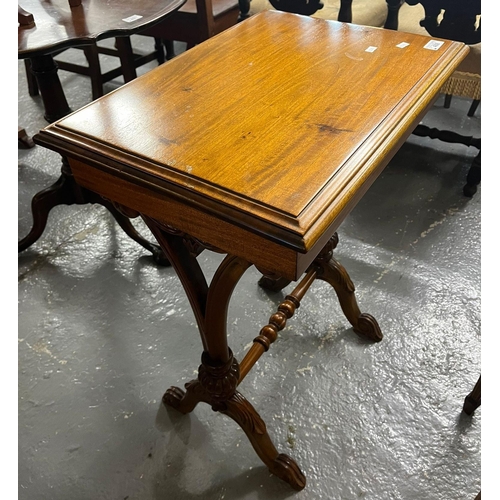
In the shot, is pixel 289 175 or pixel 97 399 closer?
pixel 289 175

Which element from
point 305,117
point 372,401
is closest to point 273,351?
point 372,401

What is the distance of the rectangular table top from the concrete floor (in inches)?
29.7

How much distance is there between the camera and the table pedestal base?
95cm

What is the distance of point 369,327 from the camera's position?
5.08 ft

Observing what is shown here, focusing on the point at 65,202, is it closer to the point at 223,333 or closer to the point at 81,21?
the point at 81,21

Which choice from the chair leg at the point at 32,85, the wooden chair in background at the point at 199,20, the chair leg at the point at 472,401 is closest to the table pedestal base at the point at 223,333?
the chair leg at the point at 472,401

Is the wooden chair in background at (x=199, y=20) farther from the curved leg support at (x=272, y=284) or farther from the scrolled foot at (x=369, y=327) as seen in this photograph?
the scrolled foot at (x=369, y=327)

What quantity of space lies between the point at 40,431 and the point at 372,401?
3.19 feet

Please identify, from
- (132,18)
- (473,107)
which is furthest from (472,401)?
(473,107)

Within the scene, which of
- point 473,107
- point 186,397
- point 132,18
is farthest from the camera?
point 473,107

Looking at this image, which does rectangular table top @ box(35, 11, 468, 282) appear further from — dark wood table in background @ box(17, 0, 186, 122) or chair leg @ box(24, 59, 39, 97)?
chair leg @ box(24, 59, 39, 97)

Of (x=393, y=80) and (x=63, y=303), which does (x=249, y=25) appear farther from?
(x=63, y=303)

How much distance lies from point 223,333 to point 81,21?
3.70 ft

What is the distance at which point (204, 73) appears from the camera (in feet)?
3.52
